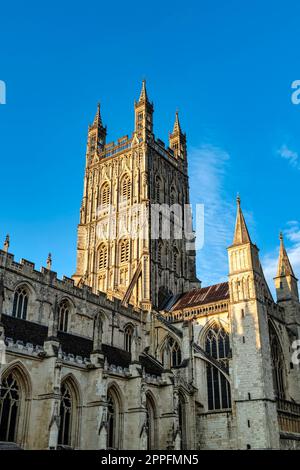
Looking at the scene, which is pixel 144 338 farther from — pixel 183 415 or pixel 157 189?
pixel 157 189

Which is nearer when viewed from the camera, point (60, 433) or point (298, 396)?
point (60, 433)

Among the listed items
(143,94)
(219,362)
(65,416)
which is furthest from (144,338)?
(143,94)

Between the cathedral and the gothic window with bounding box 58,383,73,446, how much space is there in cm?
6

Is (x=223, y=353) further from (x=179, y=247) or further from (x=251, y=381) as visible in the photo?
(x=179, y=247)

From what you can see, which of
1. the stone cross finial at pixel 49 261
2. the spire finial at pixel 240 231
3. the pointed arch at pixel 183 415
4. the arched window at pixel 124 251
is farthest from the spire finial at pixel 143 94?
the pointed arch at pixel 183 415

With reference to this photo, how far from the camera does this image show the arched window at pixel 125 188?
52438mm

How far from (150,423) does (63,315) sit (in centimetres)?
968

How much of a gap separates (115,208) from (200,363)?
2125 centimetres

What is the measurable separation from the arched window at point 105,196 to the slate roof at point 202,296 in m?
13.4

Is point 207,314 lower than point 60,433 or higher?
higher
